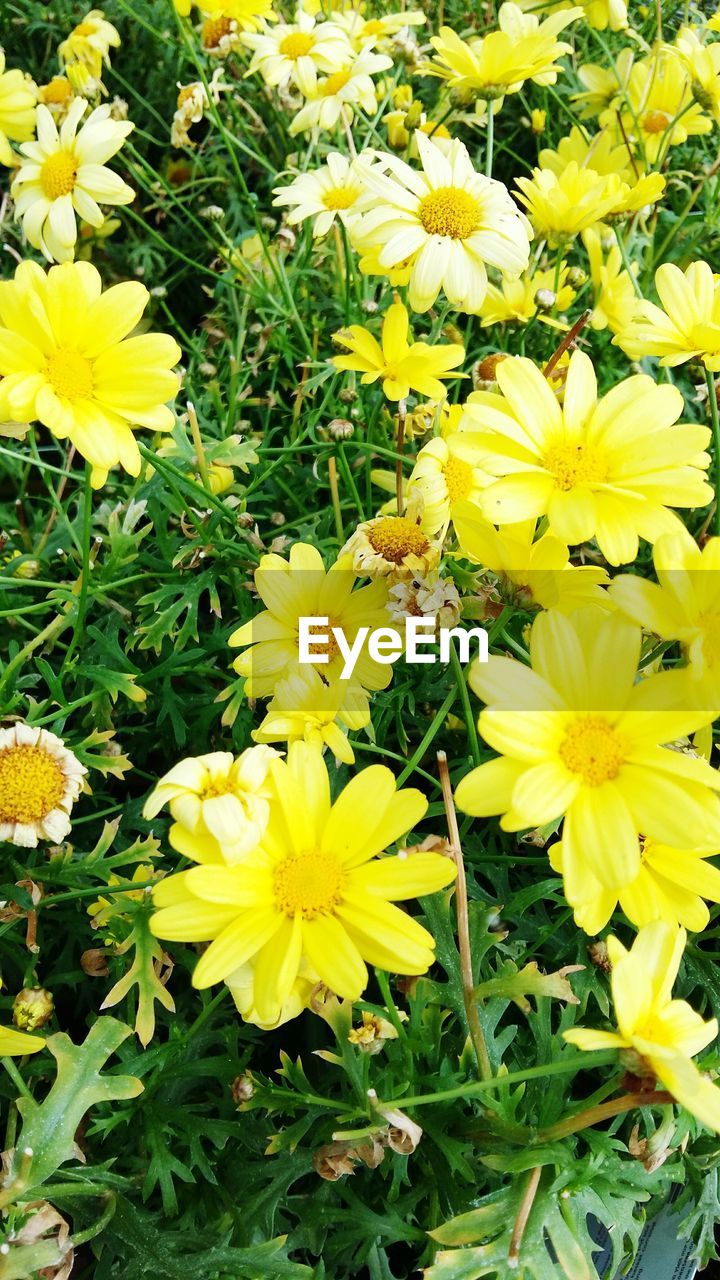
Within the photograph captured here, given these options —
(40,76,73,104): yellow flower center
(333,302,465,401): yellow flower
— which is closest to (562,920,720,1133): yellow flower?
(333,302,465,401): yellow flower

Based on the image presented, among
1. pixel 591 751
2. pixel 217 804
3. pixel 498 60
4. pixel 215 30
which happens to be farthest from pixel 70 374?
pixel 215 30

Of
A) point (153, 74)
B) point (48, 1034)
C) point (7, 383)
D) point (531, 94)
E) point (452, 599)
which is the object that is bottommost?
point (48, 1034)

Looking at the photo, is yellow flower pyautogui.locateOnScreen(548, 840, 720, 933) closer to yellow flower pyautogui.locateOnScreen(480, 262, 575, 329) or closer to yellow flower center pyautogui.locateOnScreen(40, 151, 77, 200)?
yellow flower pyautogui.locateOnScreen(480, 262, 575, 329)

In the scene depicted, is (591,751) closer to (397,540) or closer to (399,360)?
(397,540)

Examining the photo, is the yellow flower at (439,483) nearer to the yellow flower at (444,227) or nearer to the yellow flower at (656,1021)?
the yellow flower at (444,227)

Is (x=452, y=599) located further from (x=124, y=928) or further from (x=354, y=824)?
(x=124, y=928)

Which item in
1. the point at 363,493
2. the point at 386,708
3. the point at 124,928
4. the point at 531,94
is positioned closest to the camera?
the point at 124,928

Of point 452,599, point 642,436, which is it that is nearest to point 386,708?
point 452,599
